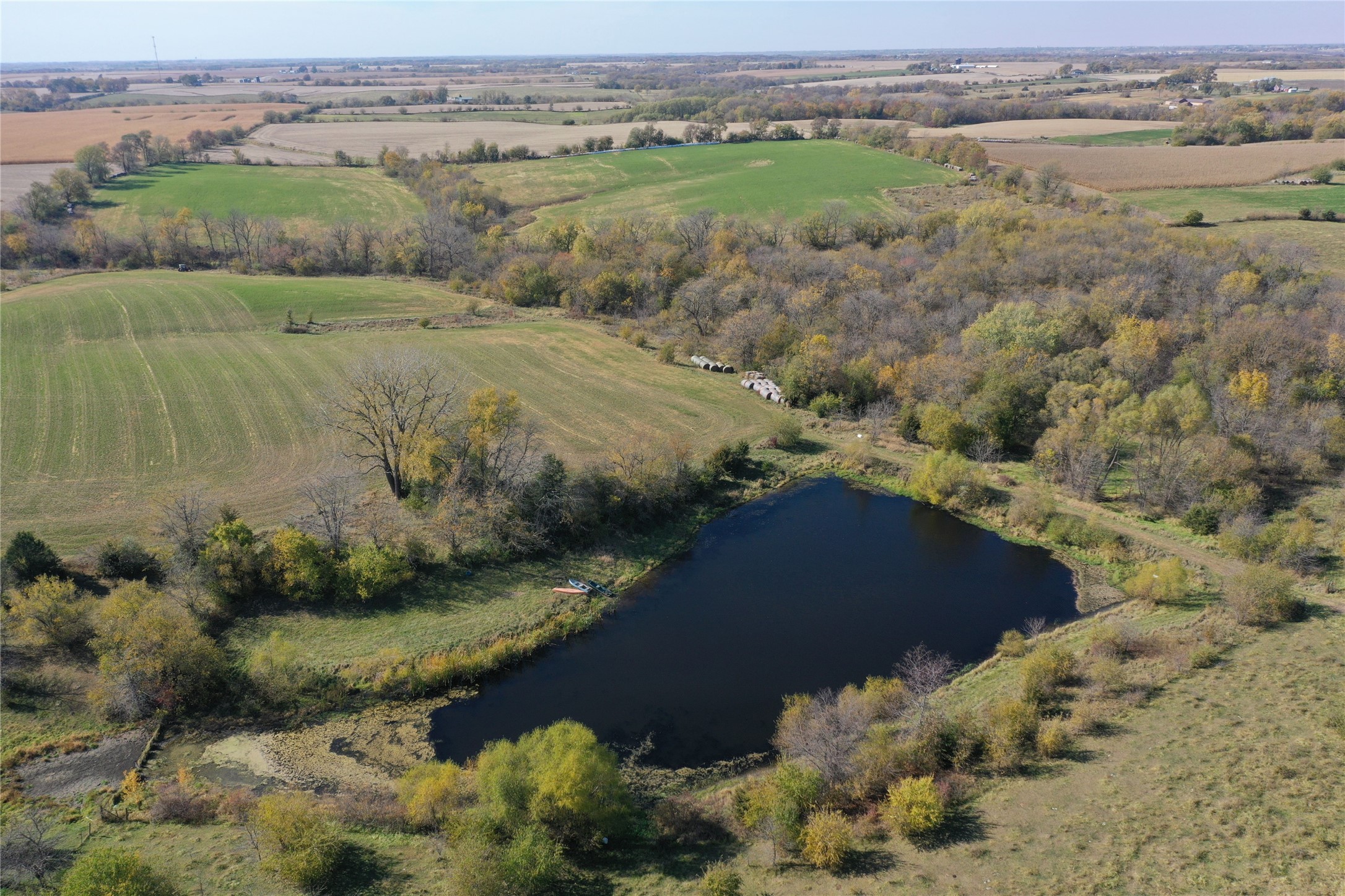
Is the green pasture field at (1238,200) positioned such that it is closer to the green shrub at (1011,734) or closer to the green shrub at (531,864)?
the green shrub at (1011,734)

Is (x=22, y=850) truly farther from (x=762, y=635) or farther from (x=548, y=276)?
(x=548, y=276)

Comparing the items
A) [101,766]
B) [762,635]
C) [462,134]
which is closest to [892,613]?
[762,635]

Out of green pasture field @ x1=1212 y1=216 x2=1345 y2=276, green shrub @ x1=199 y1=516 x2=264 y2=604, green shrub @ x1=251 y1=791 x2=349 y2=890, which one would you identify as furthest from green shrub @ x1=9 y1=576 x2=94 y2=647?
green pasture field @ x1=1212 y1=216 x2=1345 y2=276

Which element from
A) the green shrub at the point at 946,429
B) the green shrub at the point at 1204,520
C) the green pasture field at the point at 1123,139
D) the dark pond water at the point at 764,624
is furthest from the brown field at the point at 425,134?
the green shrub at the point at 1204,520

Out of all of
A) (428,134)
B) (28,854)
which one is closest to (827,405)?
(28,854)

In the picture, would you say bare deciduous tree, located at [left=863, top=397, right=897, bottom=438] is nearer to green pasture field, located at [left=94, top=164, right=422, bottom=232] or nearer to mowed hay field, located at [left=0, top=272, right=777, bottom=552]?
mowed hay field, located at [left=0, top=272, right=777, bottom=552]

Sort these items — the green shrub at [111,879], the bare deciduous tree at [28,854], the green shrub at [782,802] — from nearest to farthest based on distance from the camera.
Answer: the green shrub at [111,879] < the bare deciduous tree at [28,854] < the green shrub at [782,802]

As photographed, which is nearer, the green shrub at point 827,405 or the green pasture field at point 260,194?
the green shrub at point 827,405
